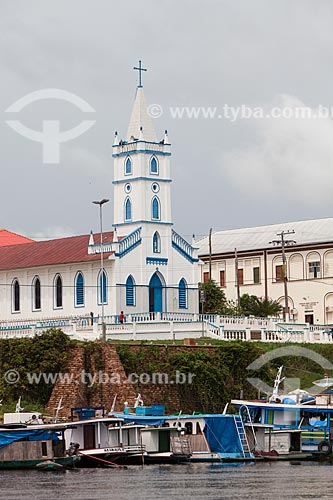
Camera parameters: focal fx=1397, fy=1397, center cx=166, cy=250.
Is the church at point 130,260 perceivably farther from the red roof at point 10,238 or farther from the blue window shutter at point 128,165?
the red roof at point 10,238

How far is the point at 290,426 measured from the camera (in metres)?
64.2

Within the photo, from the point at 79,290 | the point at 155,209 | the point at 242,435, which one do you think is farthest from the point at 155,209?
the point at 242,435

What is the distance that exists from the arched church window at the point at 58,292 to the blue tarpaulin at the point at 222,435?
2929 cm

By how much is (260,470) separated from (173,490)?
25.6 feet

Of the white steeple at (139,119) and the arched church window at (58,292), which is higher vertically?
the white steeple at (139,119)

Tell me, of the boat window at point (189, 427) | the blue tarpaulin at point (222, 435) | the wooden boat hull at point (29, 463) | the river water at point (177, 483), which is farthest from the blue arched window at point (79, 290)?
the wooden boat hull at point (29, 463)

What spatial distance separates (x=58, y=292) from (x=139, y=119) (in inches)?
484

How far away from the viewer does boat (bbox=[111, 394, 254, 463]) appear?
200 feet

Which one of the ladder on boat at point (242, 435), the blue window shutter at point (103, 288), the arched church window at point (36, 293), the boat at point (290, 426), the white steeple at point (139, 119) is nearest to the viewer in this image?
the ladder on boat at point (242, 435)

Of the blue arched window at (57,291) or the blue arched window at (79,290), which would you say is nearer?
the blue arched window at (79,290)

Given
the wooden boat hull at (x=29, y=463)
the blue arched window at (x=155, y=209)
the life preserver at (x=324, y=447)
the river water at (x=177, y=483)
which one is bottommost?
the river water at (x=177, y=483)

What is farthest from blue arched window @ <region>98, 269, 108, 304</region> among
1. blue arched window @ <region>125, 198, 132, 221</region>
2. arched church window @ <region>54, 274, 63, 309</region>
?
blue arched window @ <region>125, 198, 132, 221</region>

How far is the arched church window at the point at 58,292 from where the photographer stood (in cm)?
8981

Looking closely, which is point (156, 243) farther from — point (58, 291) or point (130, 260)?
point (58, 291)
